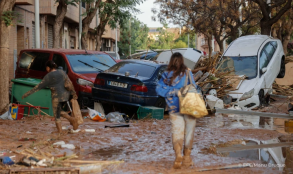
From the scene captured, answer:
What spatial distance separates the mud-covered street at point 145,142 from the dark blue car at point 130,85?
0.70m

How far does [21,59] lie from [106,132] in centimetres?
644

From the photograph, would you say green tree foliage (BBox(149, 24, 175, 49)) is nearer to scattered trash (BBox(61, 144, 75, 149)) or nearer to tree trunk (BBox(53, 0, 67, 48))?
tree trunk (BBox(53, 0, 67, 48))

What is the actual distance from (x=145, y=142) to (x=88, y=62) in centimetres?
613

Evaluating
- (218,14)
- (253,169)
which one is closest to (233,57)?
(253,169)

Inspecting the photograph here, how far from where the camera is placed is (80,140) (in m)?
8.25

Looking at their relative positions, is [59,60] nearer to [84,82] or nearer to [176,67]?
[84,82]

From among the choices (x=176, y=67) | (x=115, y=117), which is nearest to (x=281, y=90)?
(x=115, y=117)

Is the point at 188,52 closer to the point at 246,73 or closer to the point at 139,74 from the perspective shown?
the point at 246,73

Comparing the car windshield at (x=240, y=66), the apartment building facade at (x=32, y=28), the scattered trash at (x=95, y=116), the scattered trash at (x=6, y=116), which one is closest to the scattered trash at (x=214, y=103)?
the car windshield at (x=240, y=66)

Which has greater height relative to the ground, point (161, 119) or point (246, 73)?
point (246, 73)

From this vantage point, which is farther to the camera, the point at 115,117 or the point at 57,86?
the point at 115,117

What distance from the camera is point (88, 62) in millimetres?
13953

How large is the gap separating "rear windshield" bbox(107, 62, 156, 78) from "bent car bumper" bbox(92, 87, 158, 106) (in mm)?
693

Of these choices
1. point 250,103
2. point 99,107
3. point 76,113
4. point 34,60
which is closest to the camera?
point 76,113
